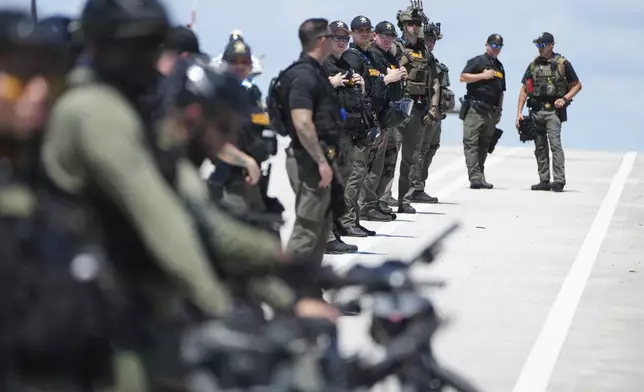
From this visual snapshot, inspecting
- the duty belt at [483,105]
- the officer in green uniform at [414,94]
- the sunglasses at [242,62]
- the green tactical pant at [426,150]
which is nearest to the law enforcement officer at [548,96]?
the duty belt at [483,105]

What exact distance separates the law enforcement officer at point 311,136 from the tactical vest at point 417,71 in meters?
8.19

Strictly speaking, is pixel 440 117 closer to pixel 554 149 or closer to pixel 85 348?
pixel 554 149

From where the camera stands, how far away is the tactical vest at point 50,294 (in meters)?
4.46

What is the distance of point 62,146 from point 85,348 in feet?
1.85

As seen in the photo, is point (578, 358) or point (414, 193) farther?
point (414, 193)

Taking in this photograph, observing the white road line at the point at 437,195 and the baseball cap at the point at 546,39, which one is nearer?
the white road line at the point at 437,195

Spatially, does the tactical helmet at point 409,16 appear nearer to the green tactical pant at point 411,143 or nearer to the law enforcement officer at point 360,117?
the green tactical pant at point 411,143

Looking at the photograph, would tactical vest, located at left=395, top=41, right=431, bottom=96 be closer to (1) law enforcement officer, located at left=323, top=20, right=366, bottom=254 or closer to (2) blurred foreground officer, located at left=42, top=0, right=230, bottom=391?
(1) law enforcement officer, located at left=323, top=20, right=366, bottom=254

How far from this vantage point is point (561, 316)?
1291 centimetres

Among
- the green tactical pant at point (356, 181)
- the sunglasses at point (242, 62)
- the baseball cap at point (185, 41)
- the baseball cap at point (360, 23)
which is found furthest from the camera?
the green tactical pant at point (356, 181)

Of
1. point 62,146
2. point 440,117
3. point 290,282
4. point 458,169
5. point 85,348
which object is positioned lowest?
point 458,169

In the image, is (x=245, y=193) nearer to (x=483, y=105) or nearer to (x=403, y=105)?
(x=403, y=105)

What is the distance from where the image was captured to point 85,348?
4535 mm

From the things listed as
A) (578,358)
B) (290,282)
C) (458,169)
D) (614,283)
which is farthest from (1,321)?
(458,169)
